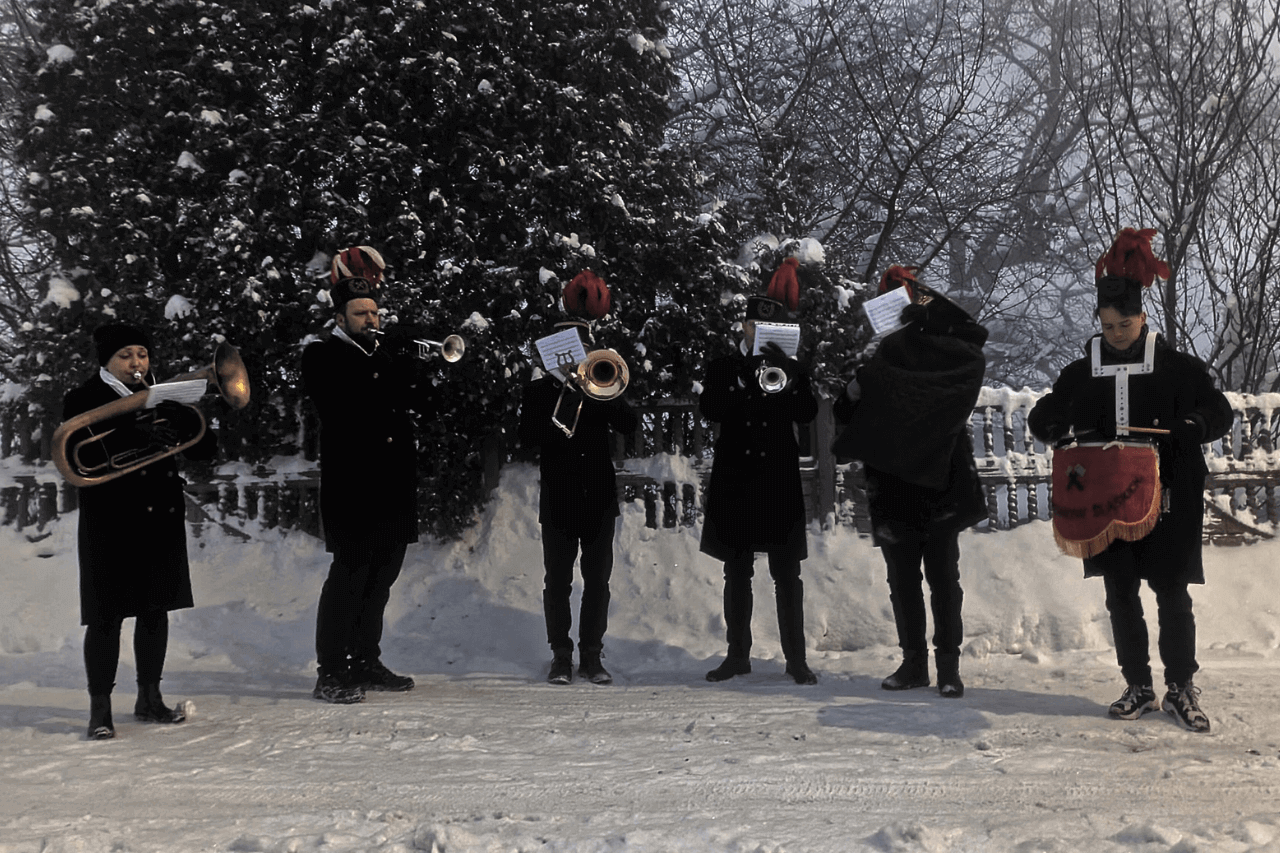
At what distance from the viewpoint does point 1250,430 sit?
26.6 feet

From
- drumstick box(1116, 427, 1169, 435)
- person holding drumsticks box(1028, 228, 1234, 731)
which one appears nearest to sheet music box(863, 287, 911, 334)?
person holding drumsticks box(1028, 228, 1234, 731)

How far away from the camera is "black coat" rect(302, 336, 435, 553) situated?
17.4 feet

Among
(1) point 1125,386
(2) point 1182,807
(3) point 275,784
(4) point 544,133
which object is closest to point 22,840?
(3) point 275,784

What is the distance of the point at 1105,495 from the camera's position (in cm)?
451

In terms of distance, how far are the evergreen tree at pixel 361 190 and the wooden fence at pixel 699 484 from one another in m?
0.48

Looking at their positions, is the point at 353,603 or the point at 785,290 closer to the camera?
the point at 353,603

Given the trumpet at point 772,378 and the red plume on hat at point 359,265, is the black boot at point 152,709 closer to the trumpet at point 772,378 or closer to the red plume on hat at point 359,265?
the red plume on hat at point 359,265

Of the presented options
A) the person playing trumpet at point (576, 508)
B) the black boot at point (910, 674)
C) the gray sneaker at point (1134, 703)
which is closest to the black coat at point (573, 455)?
the person playing trumpet at point (576, 508)

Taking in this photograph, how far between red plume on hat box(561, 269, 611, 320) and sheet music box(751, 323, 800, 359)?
3.00ft

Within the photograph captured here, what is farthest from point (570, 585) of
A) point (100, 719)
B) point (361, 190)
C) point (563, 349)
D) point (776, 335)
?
point (361, 190)

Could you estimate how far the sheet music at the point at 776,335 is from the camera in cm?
560

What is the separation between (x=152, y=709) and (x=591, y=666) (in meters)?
2.18

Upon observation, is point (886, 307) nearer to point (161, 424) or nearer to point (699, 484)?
point (699, 484)

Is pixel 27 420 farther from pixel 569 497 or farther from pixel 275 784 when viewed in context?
pixel 275 784
